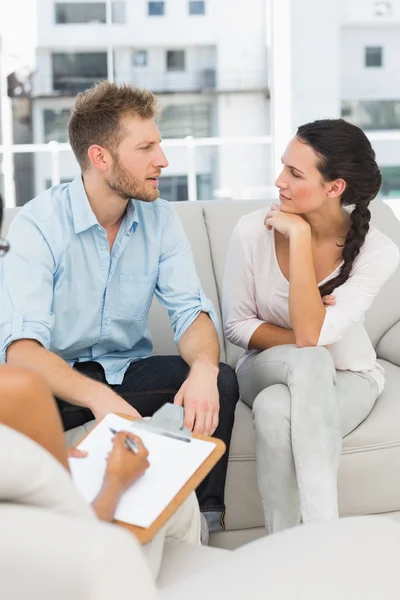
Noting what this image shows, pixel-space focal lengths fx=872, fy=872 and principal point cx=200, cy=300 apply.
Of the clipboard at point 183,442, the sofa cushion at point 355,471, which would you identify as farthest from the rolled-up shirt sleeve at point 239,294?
the clipboard at point 183,442

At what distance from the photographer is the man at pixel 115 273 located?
2.02 metres

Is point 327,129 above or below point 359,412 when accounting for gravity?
above

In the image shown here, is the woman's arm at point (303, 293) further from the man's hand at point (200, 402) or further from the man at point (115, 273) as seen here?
the man's hand at point (200, 402)

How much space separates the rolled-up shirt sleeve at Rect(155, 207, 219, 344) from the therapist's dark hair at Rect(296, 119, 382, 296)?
13.3 inches

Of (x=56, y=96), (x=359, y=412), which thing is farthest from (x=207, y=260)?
(x=56, y=96)

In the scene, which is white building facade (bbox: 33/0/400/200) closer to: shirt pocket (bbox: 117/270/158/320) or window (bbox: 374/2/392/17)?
window (bbox: 374/2/392/17)

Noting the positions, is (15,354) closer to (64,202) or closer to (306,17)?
(64,202)

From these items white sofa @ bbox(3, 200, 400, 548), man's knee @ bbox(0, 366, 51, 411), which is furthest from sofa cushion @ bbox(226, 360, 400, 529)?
man's knee @ bbox(0, 366, 51, 411)

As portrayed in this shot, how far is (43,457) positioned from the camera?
0.87 m

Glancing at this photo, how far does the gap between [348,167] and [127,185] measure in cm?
56

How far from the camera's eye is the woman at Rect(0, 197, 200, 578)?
33.4 inches

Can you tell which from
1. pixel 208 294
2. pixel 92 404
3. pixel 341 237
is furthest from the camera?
pixel 208 294

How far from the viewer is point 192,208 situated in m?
2.75

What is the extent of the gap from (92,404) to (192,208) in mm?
1091
